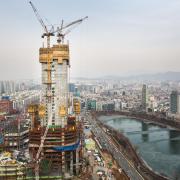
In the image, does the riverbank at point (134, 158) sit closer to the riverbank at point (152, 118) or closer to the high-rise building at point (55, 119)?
the high-rise building at point (55, 119)

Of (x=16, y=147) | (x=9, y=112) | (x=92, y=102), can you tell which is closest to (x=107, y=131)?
(x=9, y=112)

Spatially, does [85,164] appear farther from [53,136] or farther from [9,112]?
[9,112]

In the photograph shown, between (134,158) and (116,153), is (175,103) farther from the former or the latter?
(134,158)

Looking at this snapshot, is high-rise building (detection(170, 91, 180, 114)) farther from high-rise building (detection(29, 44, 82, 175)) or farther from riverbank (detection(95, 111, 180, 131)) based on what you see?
high-rise building (detection(29, 44, 82, 175))

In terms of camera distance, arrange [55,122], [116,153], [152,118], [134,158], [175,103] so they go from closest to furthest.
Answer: [55,122]
[134,158]
[116,153]
[175,103]
[152,118]

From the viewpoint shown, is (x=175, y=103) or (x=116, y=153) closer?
(x=116, y=153)

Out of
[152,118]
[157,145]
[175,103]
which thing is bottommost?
[157,145]

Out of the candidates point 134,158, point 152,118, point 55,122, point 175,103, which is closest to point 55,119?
point 55,122
